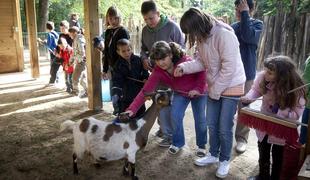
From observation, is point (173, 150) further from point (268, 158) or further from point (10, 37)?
point (10, 37)

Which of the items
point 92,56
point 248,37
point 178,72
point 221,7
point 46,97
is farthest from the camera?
point 221,7

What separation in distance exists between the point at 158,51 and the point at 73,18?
8.74m

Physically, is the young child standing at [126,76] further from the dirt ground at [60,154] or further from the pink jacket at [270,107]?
the pink jacket at [270,107]

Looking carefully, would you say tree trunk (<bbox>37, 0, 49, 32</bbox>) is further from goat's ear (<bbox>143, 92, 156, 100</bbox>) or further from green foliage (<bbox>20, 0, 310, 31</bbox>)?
goat's ear (<bbox>143, 92, 156, 100</bbox>)

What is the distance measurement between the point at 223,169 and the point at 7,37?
31.1 feet

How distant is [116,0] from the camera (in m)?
20.1

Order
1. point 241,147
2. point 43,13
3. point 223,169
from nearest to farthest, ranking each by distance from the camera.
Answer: point 223,169 → point 241,147 → point 43,13

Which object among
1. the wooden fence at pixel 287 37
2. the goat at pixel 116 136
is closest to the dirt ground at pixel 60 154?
the goat at pixel 116 136

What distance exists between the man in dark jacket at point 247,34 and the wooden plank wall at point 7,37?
8848 mm

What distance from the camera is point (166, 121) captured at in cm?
452

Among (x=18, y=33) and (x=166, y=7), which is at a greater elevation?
(x=166, y=7)

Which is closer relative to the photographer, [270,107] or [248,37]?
[270,107]

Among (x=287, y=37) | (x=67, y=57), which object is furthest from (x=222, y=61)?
(x=287, y=37)

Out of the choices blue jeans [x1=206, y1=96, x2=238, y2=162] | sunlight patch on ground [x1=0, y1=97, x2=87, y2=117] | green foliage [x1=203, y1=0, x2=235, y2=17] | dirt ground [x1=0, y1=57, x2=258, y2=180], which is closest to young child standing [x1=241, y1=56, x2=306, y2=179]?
blue jeans [x1=206, y1=96, x2=238, y2=162]
